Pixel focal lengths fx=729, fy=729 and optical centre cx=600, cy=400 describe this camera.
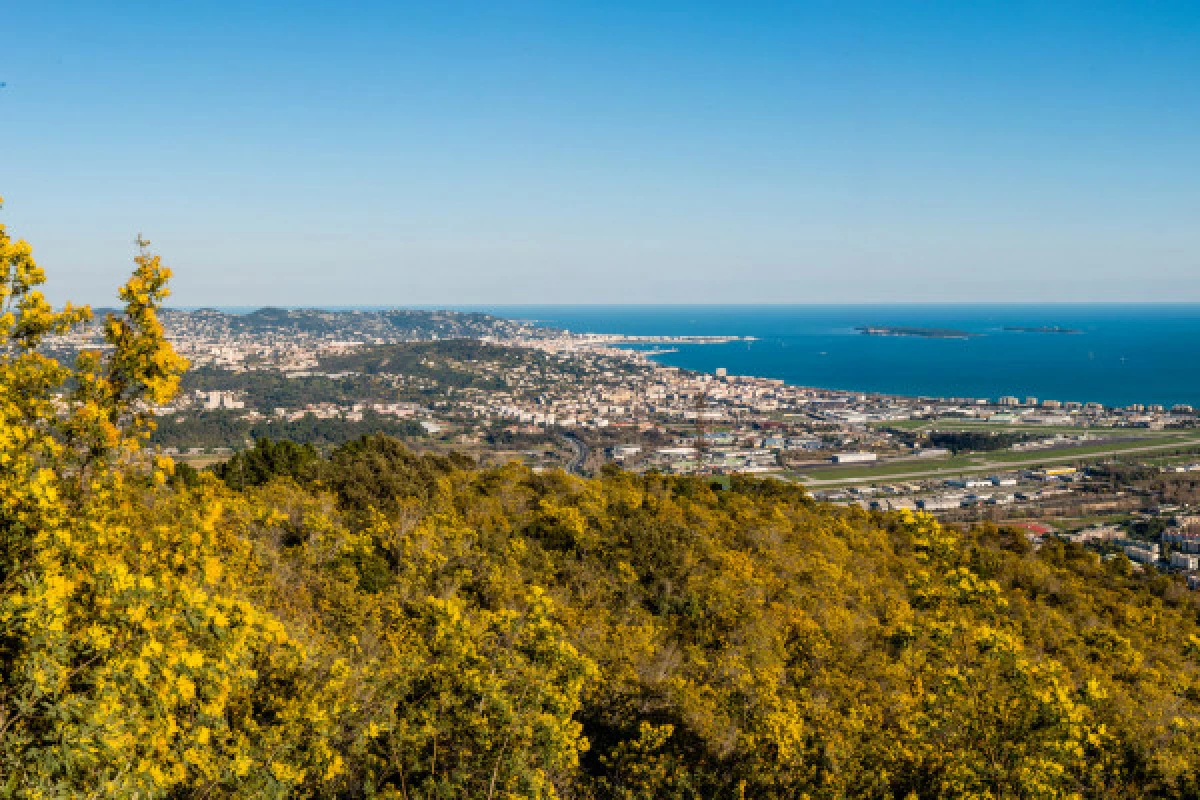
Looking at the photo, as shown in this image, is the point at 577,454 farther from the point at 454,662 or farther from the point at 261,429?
the point at 454,662

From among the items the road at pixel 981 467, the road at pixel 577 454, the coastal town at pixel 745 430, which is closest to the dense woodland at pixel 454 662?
the coastal town at pixel 745 430

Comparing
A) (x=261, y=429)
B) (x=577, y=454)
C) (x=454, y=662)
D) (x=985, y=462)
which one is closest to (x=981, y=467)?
(x=985, y=462)

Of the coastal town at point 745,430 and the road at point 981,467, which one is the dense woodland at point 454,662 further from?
the road at point 981,467

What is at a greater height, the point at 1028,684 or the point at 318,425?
the point at 1028,684

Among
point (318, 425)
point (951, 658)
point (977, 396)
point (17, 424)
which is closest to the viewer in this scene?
point (17, 424)

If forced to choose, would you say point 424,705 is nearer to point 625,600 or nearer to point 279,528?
point 625,600

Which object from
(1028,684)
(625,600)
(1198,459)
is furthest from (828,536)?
(1198,459)
